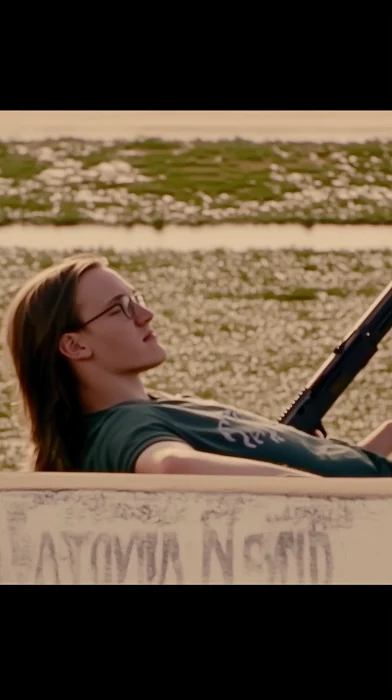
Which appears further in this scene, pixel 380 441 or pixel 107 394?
pixel 380 441

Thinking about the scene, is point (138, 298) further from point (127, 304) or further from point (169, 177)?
point (169, 177)

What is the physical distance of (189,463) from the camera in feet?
9.57

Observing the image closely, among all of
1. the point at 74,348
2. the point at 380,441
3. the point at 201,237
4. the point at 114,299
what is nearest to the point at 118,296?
the point at 114,299

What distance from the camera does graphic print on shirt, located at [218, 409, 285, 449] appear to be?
3.03 m

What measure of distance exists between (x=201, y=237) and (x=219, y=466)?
55 centimetres

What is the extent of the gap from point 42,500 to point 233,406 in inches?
16.9

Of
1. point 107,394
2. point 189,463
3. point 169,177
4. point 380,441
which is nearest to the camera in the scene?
→ point 189,463

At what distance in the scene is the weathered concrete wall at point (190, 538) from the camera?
2953mm

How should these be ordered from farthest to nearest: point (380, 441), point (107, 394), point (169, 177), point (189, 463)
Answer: point (169, 177), point (380, 441), point (107, 394), point (189, 463)

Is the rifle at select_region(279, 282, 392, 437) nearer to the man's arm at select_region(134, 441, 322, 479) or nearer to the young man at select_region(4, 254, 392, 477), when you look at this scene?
the young man at select_region(4, 254, 392, 477)
